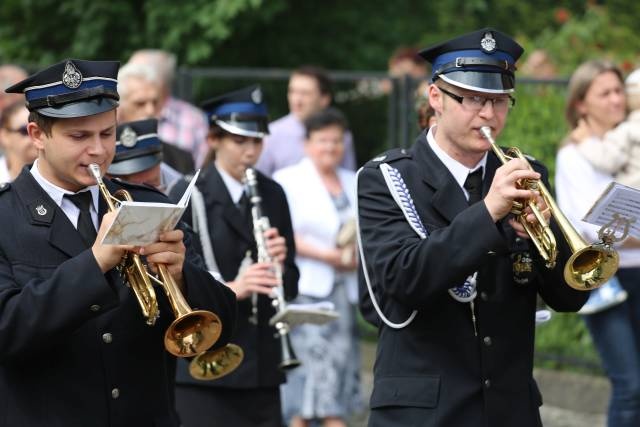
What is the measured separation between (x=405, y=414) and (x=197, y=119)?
18.6 ft

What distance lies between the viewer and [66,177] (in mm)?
4484

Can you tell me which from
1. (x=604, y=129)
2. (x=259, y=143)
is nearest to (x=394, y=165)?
(x=259, y=143)

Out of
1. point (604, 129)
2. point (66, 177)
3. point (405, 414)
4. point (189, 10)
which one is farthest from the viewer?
point (189, 10)

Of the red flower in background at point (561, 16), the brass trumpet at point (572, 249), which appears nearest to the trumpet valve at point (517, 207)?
the brass trumpet at point (572, 249)

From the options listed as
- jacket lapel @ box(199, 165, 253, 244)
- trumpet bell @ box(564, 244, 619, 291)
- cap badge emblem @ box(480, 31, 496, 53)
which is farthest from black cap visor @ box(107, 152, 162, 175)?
trumpet bell @ box(564, 244, 619, 291)

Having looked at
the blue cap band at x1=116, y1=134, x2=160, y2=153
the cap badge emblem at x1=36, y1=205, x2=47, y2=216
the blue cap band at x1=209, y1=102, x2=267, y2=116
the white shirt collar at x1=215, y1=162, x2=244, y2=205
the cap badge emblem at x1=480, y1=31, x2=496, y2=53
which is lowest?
the white shirt collar at x1=215, y1=162, x2=244, y2=205

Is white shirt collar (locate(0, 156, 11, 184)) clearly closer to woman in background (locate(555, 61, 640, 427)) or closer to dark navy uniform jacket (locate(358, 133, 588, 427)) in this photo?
woman in background (locate(555, 61, 640, 427))

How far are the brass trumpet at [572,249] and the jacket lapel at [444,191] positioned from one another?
0.25 m

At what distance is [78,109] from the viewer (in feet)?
14.7

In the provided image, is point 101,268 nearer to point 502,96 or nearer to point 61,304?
point 61,304

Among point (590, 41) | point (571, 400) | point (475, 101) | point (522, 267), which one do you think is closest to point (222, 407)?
point (522, 267)

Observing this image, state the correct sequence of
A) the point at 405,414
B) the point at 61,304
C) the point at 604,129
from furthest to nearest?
the point at 604,129 < the point at 405,414 < the point at 61,304

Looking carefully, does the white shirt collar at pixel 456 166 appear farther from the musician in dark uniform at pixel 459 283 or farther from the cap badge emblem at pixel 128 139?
the cap badge emblem at pixel 128 139

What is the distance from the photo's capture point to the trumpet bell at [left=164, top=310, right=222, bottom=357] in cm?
439
